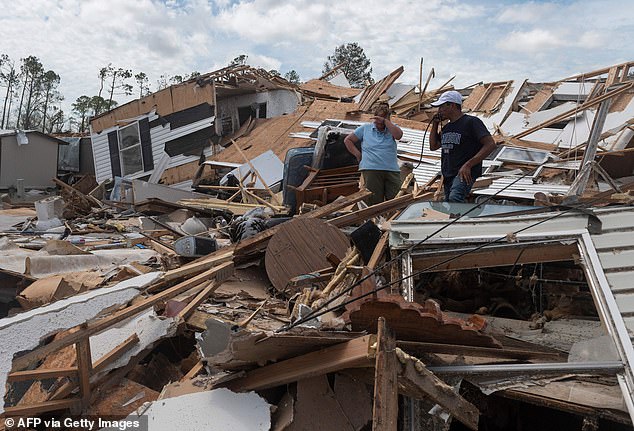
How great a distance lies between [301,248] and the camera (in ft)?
15.2

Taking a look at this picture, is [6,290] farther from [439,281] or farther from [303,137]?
[303,137]

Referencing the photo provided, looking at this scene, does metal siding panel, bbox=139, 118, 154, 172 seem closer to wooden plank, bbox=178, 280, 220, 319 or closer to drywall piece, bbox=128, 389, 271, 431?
wooden plank, bbox=178, 280, 220, 319

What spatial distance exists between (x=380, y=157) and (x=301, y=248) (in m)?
1.88

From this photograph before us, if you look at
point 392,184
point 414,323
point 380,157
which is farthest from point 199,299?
point 392,184

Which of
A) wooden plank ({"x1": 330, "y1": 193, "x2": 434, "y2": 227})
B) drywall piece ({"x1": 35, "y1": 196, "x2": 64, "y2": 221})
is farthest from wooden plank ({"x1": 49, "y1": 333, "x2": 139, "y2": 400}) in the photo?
drywall piece ({"x1": 35, "y1": 196, "x2": 64, "y2": 221})

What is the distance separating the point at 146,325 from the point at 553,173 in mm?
7049

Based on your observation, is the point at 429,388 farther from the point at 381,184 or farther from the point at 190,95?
the point at 190,95

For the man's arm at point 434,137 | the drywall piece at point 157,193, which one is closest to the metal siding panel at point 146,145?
the drywall piece at point 157,193

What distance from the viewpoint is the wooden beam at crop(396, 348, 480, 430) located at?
86.4 inches

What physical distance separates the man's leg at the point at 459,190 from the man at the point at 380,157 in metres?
1.33

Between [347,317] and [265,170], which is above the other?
[265,170]

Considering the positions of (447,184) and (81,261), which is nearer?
(447,184)

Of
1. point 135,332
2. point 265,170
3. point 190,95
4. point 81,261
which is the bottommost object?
point 135,332

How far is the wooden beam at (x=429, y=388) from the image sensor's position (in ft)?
7.20
